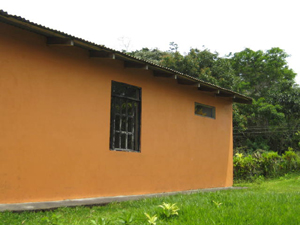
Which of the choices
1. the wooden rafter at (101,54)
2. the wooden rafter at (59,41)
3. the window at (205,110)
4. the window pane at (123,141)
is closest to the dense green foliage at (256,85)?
the window at (205,110)

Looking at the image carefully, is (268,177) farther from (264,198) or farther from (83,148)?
(83,148)

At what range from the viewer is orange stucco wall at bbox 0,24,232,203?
6.46 metres

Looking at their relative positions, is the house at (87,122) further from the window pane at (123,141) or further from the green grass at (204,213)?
the green grass at (204,213)

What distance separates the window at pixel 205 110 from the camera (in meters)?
11.6

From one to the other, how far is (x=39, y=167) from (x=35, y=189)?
0.42 m

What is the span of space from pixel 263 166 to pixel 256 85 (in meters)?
16.6

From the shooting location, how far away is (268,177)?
1639cm

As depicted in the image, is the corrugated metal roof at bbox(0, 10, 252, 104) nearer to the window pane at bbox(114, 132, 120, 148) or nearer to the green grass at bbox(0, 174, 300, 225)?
the window pane at bbox(114, 132, 120, 148)

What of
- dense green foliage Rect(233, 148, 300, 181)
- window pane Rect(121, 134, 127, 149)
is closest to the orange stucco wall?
window pane Rect(121, 134, 127, 149)

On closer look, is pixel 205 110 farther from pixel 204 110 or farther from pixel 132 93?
pixel 132 93

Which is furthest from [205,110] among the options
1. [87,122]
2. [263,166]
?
[263,166]

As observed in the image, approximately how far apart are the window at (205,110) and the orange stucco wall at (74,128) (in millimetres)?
967

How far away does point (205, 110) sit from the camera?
12.0 m

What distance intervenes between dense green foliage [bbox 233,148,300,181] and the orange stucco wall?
603 cm
